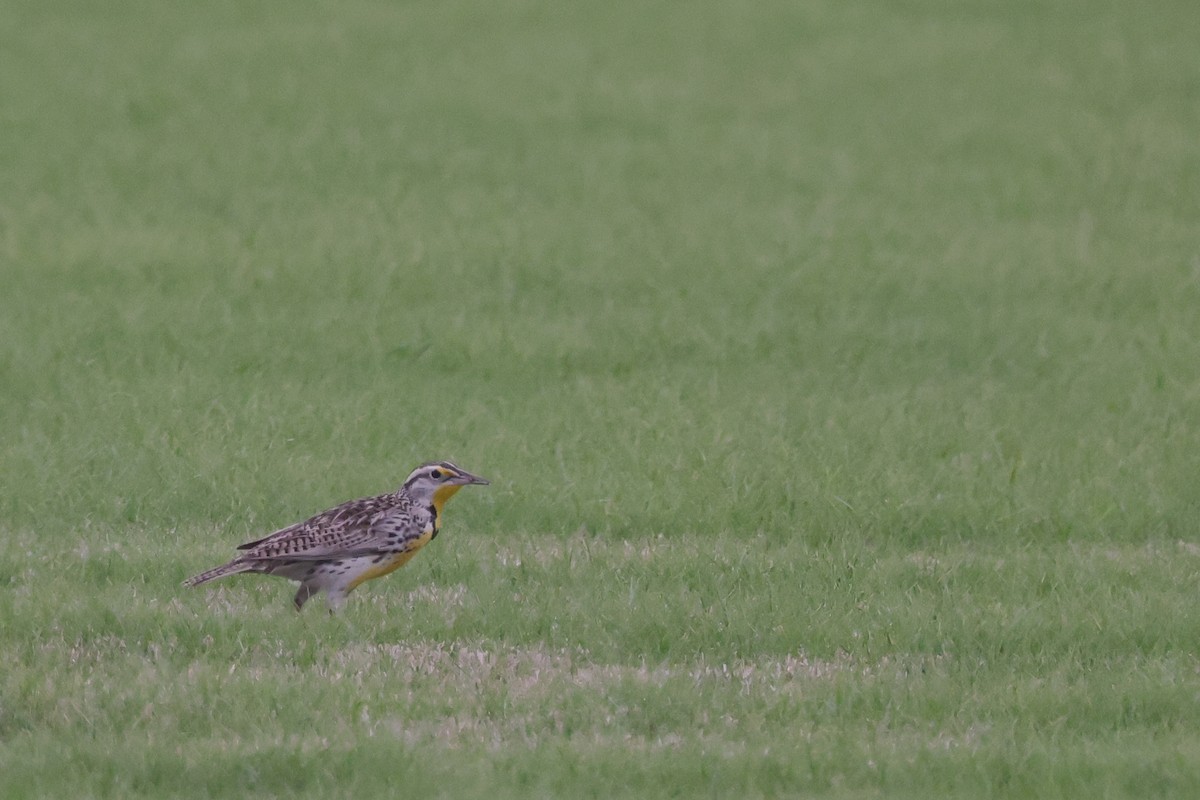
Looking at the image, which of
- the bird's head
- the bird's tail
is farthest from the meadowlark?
the bird's head

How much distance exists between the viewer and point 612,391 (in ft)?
54.3

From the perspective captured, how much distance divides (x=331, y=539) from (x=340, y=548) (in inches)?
3.3

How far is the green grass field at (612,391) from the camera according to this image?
8.68 m

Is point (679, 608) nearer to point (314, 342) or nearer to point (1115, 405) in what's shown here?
point (1115, 405)

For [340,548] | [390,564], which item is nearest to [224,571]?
[340,548]

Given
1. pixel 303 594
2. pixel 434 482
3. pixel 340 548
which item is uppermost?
pixel 434 482

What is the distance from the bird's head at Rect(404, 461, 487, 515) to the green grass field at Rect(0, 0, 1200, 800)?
618 millimetres

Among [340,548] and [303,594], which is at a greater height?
[340,548]

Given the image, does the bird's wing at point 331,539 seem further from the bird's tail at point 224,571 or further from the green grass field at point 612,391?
the green grass field at point 612,391

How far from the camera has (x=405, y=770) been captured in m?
7.97

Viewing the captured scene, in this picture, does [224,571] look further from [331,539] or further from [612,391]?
[612,391]

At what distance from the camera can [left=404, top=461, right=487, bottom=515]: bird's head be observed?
10.8 metres

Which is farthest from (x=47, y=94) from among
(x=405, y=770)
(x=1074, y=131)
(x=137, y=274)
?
(x=405, y=770)

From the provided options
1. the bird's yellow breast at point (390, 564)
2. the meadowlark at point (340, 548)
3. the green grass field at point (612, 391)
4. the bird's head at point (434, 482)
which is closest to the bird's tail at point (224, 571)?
the meadowlark at point (340, 548)
